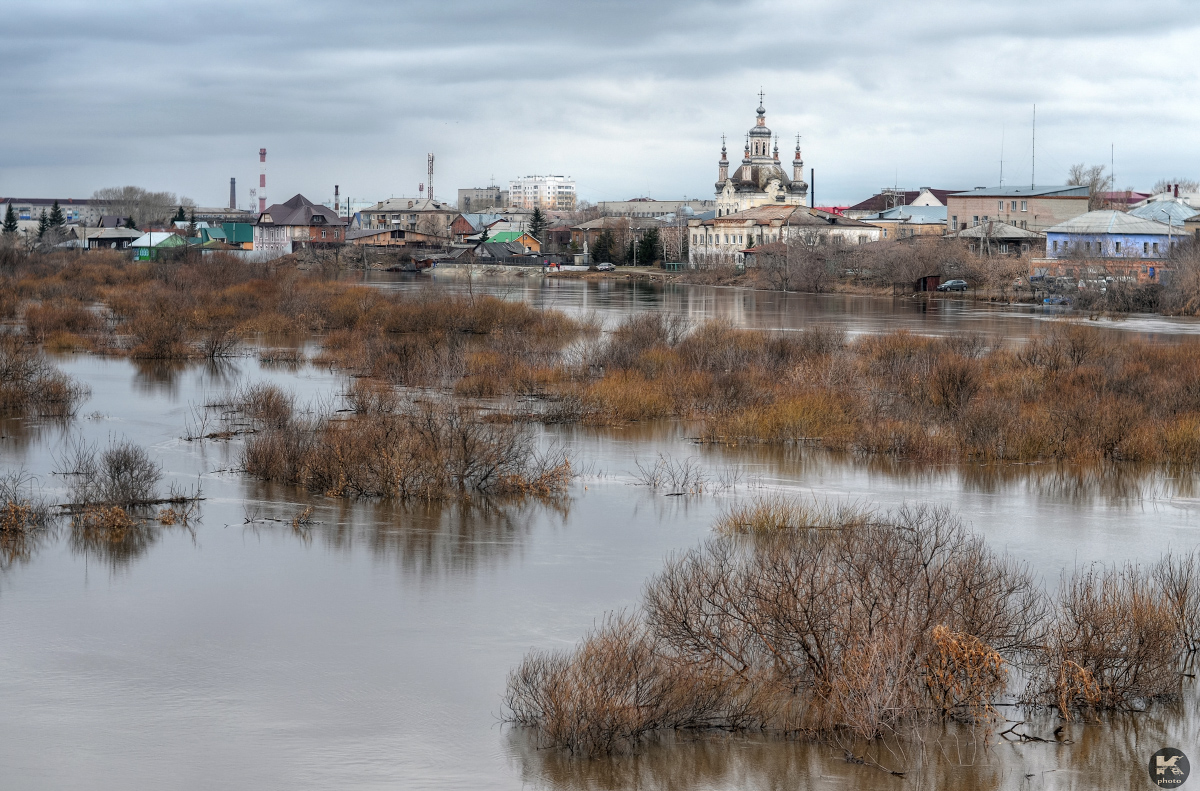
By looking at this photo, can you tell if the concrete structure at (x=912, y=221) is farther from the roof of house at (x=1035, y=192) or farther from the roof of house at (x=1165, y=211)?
the roof of house at (x=1165, y=211)

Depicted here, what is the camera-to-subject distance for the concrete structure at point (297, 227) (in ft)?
326

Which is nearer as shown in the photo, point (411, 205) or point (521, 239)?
point (521, 239)

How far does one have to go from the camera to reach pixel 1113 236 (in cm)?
5838

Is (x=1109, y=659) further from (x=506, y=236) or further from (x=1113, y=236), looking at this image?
(x=506, y=236)

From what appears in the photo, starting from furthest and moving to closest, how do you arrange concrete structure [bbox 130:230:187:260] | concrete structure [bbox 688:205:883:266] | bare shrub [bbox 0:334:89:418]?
1. concrete structure [bbox 688:205:883:266]
2. concrete structure [bbox 130:230:187:260]
3. bare shrub [bbox 0:334:89:418]

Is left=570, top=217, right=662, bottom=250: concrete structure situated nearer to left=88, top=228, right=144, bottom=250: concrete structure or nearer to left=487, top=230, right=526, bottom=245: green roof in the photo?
left=487, top=230, right=526, bottom=245: green roof

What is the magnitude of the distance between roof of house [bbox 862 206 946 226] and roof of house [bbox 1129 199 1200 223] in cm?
1976

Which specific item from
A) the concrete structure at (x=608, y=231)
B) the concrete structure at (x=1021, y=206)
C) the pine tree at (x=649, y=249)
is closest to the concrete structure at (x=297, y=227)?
the concrete structure at (x=608, y=231)

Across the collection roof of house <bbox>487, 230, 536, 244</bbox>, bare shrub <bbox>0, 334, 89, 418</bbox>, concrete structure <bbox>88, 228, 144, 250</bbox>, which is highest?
roof of house <bbox>487, 230, 536, 244</bbox>

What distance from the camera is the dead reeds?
287 inches

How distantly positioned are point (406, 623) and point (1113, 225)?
56.4 metres

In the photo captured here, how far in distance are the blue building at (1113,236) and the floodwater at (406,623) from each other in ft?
148

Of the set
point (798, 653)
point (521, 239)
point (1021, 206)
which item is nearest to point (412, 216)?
point (521, 239)

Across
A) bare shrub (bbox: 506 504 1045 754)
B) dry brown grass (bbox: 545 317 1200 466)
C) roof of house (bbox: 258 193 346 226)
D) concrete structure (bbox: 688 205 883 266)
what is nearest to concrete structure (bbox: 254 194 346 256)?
roof of house (bbox: 258 193 346 226)
